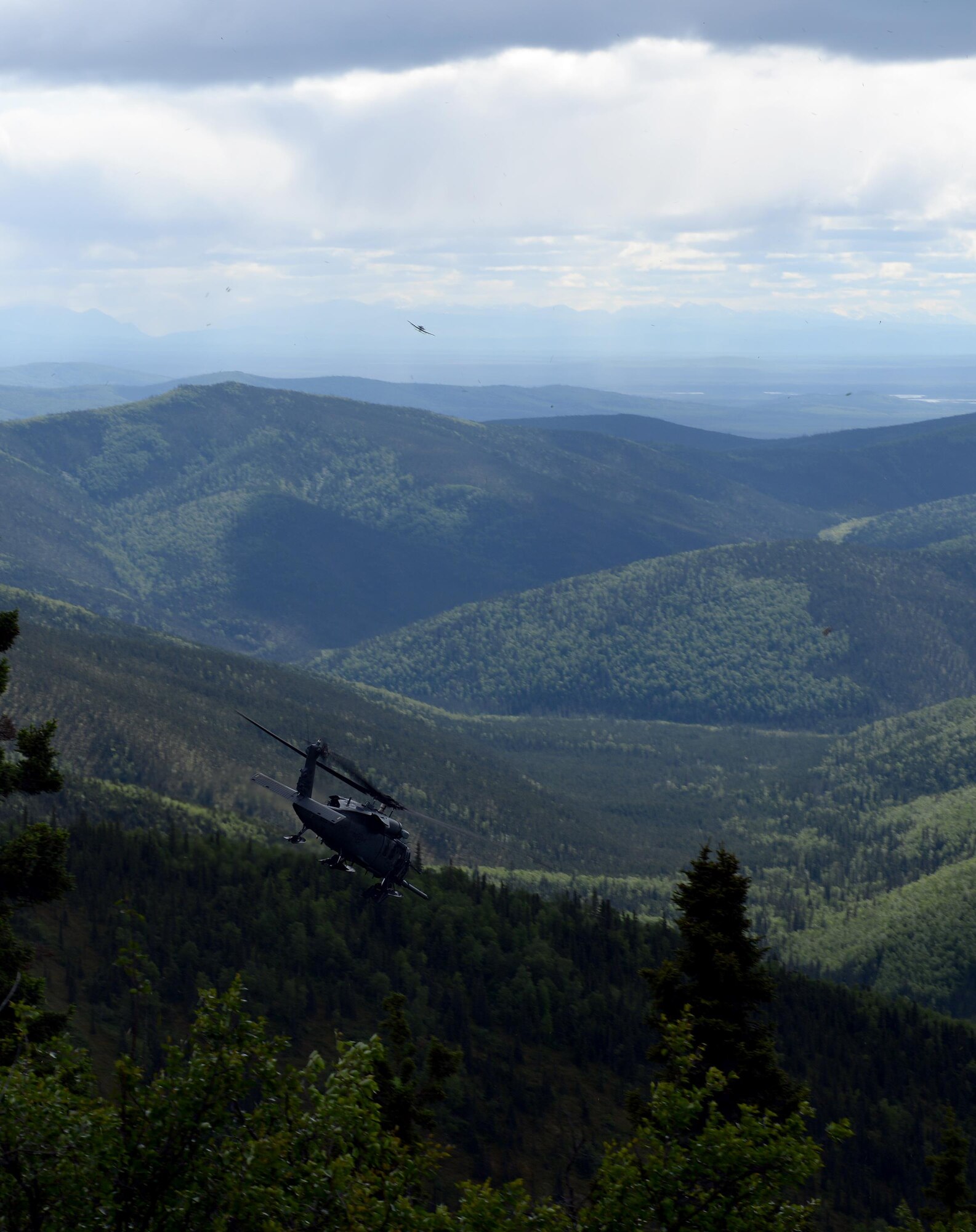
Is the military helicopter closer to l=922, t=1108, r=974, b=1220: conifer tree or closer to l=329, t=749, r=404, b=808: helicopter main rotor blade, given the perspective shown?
l=329, t=749, r=404, b=808: helicopter main rotor blade

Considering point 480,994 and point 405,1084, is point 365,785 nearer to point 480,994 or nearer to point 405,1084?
point 405,1084

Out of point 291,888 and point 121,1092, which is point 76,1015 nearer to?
point 291,888

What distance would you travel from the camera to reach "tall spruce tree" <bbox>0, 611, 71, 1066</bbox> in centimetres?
4197

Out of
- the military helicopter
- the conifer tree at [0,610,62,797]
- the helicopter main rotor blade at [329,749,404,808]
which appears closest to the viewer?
the conifer tree at [0,610,62,797]

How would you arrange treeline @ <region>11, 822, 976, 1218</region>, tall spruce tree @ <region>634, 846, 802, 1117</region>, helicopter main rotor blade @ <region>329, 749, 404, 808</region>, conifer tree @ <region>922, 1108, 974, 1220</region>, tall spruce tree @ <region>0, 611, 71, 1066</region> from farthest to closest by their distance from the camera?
treeline @ <region>11, 822, 976, 1218</region>
conifer tree @ <region>922, 1108, 974, 1220</region>
helicopter main rotor blade @ <region>329, 749, 404, 808</region>
tall spruce tree @ <region>634, 846, 802, 1117</region>
tall spruce tree @ <region>0, 611, 71, 1066</region>

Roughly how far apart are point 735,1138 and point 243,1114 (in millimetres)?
12566

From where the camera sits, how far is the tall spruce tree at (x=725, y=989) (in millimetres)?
46094

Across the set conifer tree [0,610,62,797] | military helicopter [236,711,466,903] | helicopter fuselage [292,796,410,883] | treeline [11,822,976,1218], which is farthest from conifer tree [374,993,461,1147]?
treeline [11,822,976,1218]

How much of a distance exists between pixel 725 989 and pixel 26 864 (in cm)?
2489

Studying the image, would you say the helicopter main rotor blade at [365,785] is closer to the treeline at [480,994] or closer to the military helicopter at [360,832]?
the military helicopter at [360,832]

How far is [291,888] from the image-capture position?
127 metres

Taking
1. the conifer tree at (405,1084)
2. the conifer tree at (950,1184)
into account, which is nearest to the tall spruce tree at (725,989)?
the conifer tree at (405,1084)

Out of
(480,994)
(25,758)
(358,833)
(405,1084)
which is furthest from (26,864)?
(480,994)

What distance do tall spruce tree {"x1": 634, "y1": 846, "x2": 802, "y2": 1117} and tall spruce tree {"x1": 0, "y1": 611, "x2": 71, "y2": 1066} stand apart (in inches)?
829
